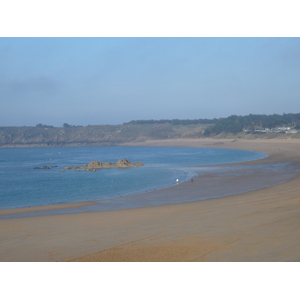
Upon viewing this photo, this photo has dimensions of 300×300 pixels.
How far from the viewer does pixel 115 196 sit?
2138 centimetres

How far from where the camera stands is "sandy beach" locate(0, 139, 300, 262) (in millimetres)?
8172

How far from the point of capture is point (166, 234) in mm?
10398

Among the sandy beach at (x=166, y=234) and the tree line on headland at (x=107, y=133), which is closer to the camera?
the sandy beach at (x=166, y=234)

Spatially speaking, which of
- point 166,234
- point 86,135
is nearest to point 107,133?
point 86,135

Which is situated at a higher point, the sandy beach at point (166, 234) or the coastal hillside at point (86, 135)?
the coastal hillside at point (86, 135)

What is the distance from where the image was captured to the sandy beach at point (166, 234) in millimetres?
8172

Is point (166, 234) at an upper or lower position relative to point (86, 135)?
lower

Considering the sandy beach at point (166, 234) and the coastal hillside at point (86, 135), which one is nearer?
the sandy beach at point (166, 234)

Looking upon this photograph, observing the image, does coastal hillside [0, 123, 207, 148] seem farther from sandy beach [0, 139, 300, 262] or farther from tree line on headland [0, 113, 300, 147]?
sandy beach [0, 139, 300, 262]

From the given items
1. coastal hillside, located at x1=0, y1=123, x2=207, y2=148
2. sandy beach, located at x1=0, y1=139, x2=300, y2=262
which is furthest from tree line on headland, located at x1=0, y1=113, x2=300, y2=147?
sandy beach, located at x1=0, y1=139, x2=300, y2=262

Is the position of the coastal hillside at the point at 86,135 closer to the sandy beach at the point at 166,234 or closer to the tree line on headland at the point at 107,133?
the tree line on headland at the point at 107,133

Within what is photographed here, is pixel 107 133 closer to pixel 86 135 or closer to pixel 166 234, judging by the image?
pixel 86 135

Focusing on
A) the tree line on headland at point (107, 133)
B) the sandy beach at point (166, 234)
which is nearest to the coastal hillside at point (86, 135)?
the tree line on headland at point (107, 133)

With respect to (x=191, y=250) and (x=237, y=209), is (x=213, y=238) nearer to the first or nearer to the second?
(x=191, y=250)
